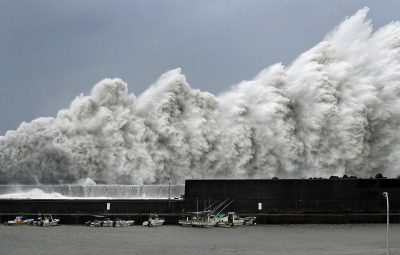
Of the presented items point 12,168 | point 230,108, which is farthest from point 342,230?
point 12,168

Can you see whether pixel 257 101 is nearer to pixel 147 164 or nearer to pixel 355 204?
pixel 147 164

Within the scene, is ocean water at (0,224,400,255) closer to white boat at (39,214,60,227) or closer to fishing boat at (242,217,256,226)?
white boat at (39,214,60,227)

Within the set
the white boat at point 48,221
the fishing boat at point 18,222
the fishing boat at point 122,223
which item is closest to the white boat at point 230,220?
the fishing boat at point 122,223

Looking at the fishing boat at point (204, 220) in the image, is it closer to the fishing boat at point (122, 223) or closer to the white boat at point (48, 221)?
the fishing boat at point (122, 223)

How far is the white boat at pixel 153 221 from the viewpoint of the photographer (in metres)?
48.4

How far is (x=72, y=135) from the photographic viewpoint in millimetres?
57688

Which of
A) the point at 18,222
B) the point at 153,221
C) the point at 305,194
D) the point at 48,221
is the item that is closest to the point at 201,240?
the point at 153,221

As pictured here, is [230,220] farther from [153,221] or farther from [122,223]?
[122,223]

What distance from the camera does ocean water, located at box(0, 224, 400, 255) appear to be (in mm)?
36062

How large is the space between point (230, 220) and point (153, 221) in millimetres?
4966

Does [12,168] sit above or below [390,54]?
below

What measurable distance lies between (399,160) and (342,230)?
17840 mm

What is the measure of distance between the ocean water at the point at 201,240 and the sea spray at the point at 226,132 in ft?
30.6

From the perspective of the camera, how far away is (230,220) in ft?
159
